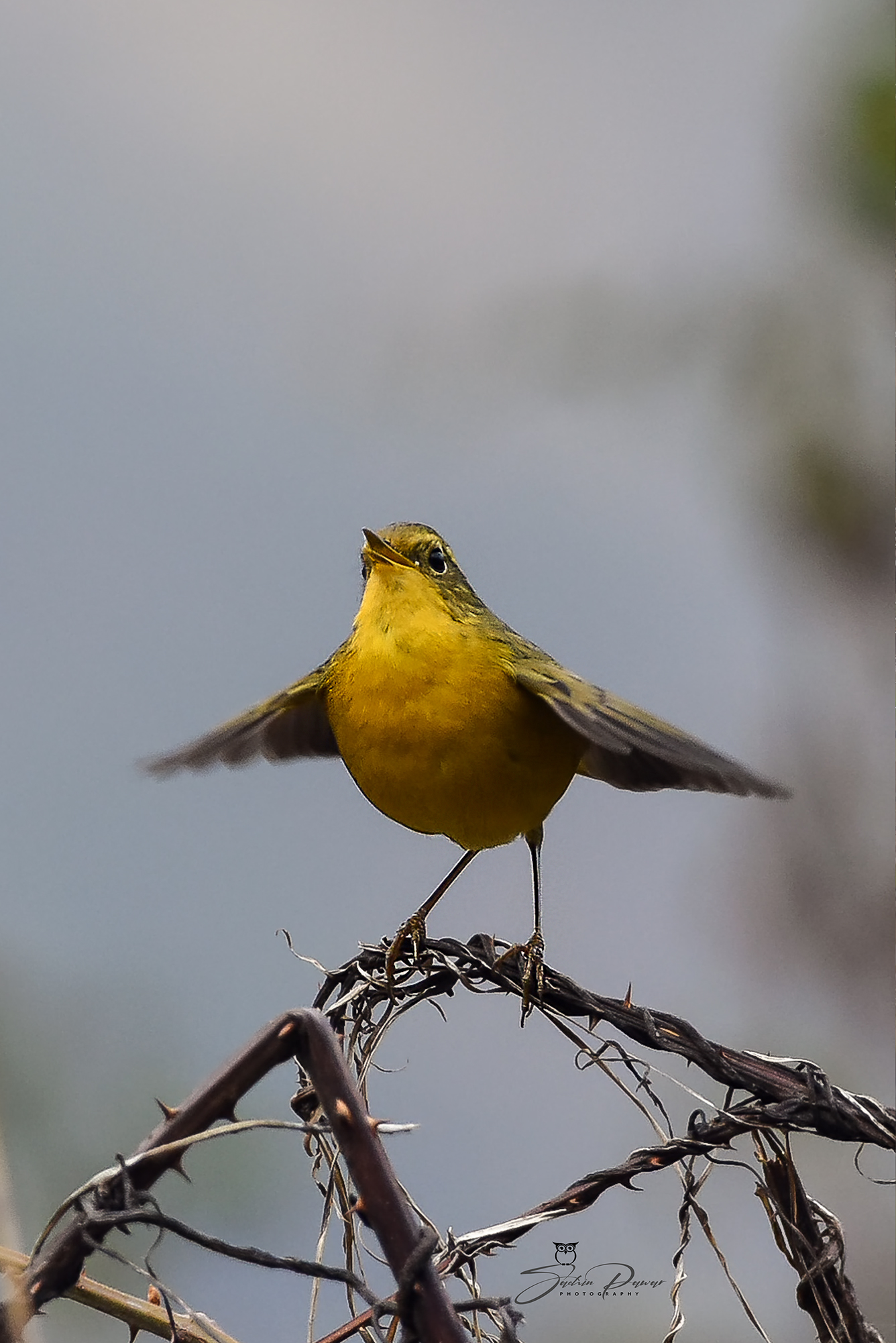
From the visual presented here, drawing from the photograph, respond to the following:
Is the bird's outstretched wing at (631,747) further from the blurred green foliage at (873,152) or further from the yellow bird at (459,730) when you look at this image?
the blurred green foliage at (873,152)

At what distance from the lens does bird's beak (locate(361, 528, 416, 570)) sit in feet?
10.2

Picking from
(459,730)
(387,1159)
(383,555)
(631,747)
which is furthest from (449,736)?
(387,1159)

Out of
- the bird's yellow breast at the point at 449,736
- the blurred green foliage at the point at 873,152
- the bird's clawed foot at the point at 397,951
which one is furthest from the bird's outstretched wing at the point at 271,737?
the blurred green foliage at the point at 873,152

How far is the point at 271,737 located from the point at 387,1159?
216 cm

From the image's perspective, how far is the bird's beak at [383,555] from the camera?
3.10 meters

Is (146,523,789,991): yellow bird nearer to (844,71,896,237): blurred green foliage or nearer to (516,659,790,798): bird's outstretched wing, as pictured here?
(516,659,790,798): bird's outstretched wing

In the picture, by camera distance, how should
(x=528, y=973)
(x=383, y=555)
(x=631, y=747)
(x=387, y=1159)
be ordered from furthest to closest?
(x=383, y=555) → (x=631, y=747) → (x=528, y=973) → (x=387, y=1159)

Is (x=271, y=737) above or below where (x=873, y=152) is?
below

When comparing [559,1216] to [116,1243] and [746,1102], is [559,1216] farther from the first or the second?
[116,1243]

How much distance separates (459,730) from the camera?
8.55 ft

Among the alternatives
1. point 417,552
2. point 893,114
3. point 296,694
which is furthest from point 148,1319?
point 893,114

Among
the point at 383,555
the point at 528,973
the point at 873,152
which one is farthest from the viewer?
the point at 873,152

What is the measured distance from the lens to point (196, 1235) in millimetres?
1019

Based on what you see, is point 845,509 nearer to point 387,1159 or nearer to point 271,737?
point 271,737
